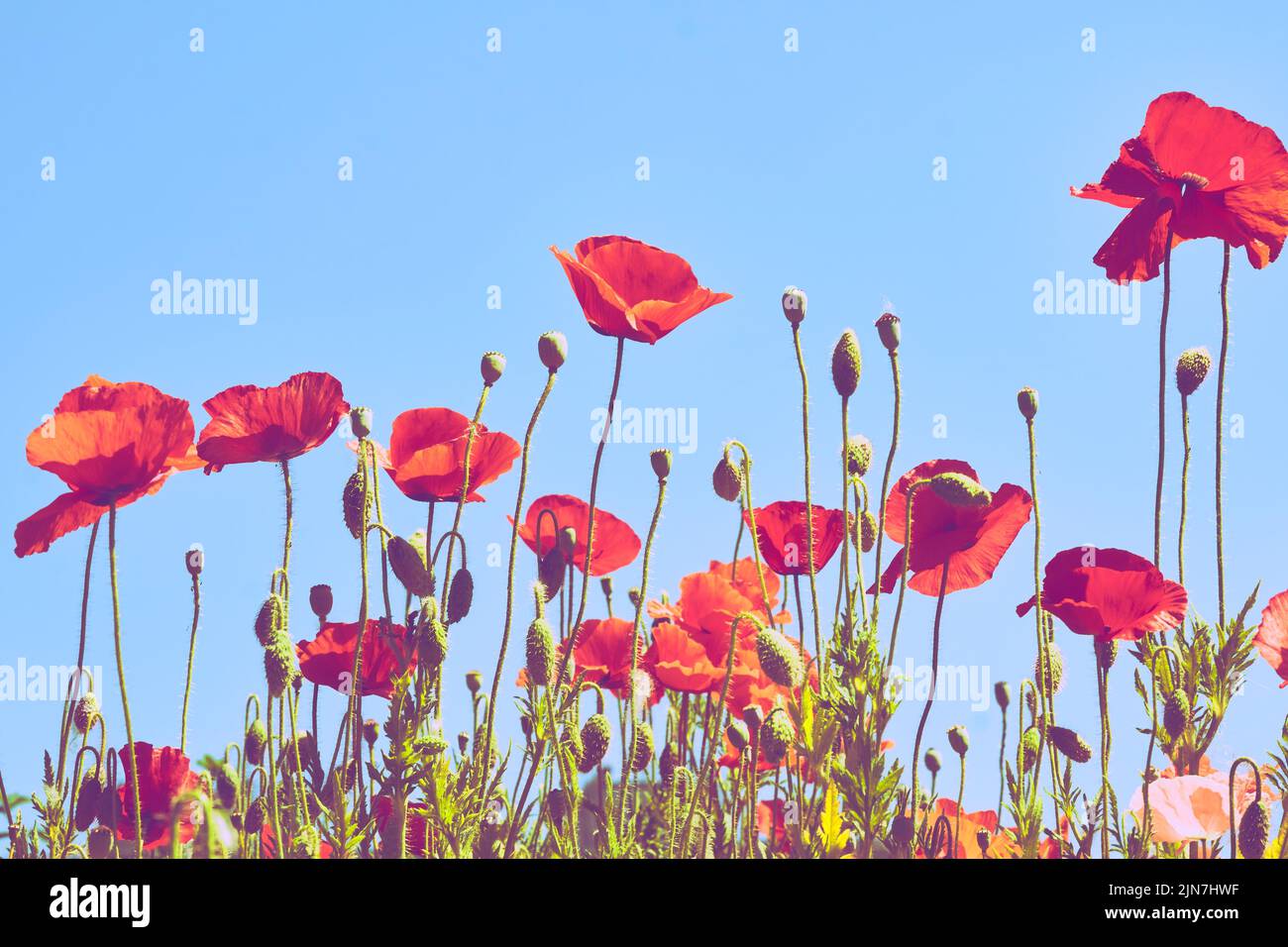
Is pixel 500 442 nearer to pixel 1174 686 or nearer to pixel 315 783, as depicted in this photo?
pixel 315 783

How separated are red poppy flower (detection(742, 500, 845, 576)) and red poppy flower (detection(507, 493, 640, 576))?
0.27 meters

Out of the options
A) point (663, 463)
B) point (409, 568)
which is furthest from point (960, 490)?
point (409, 568)

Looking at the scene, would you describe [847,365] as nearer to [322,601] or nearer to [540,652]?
[540,652]

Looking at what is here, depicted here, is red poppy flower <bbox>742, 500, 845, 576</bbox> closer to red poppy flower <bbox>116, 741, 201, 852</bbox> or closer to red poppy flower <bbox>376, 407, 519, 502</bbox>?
red poppy flower <bbox>376, 407, 519, 502</bbox>

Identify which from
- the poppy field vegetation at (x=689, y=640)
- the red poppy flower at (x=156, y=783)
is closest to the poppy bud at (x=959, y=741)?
the poppy field vegetation at (x=689, y=640)

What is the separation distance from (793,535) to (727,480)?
15cm

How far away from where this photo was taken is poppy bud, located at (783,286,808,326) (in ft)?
5.97

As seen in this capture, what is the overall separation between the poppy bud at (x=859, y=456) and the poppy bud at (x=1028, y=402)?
26 cm

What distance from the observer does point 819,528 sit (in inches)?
77.3

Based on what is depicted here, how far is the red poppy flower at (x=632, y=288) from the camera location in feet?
6.01

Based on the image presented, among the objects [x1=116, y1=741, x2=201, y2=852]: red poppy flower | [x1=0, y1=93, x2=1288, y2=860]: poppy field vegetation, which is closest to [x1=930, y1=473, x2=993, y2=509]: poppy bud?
[x1=0, y1=93, x2=1288, y2=860]: poppy field vegetation

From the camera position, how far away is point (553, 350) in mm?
1835

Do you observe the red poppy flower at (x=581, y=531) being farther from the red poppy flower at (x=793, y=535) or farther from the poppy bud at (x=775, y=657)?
the poppy bud at (x=775, y=657)
